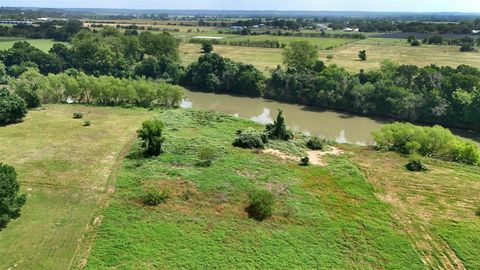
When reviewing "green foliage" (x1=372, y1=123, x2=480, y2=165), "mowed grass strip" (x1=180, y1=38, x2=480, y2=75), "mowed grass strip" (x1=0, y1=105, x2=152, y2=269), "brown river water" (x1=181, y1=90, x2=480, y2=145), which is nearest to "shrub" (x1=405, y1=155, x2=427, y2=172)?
"green foliage" (x1=372, y1=123, x2=480, y2=165)

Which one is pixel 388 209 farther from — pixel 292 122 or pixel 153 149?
pixel 292 122

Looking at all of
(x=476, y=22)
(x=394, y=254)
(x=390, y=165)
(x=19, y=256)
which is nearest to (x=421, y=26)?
(x=476, y=22)

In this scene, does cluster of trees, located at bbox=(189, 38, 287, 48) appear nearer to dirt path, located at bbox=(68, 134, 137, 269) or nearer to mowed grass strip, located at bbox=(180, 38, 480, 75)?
mowed grass strip, located at bbox=(180, 38, 480, 75)

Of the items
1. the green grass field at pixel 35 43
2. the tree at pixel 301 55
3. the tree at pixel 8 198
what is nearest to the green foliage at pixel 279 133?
the tree at pixel 8 198

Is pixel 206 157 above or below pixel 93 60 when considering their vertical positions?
below

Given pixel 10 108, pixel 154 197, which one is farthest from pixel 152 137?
pixel 10 108

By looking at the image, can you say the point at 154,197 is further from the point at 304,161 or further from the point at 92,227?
the point at 304,161
